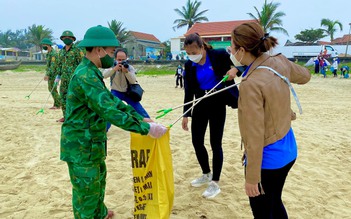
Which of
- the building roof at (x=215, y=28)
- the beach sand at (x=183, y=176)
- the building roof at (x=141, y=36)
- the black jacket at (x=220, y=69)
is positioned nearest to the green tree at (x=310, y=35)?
the building roof at (x=215, y=28)

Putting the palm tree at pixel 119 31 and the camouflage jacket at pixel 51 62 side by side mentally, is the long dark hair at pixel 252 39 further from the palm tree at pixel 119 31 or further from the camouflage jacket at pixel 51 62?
the palm tree at pixel 119 31

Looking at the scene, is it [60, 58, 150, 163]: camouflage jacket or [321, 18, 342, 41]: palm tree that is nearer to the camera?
[60, 58, 150, 163]: camouflage jacket

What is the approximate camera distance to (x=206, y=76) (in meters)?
3.46

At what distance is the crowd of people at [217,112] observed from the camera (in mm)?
1896

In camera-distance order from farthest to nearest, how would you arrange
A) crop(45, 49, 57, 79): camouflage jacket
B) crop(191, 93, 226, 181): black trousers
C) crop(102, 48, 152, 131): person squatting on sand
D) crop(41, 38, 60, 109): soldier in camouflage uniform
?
crop(45, 49, 57, 79): camouflage jacket → crop(41, 38, 60, 109): soldier in camouflage uniform → crop(102, 48, 152, 131): person squatting on sand → crop(191, 93, 226, 181): black trousers

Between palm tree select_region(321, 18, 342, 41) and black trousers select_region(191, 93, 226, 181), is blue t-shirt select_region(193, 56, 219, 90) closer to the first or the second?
black trousers select_region(191, 93, 226, 181)

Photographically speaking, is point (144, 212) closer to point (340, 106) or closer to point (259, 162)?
point (259, 162)

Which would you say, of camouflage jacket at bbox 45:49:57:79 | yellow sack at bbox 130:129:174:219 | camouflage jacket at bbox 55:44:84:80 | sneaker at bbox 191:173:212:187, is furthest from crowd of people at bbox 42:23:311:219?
camouflage jacket at bbox 45:49:57:79

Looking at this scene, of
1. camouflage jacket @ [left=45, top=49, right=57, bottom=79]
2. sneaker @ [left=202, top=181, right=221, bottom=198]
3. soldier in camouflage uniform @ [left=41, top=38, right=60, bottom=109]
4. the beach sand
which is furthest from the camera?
camouflage jacket @ [left=45, top=49, right=57, bottom=79]

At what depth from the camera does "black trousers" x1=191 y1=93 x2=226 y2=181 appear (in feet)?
11.3

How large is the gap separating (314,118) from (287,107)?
6.79 meters

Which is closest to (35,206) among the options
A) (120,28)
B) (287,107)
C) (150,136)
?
(150,136)

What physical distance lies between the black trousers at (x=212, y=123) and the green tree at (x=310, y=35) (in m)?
52.3

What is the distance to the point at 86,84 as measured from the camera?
226cm
